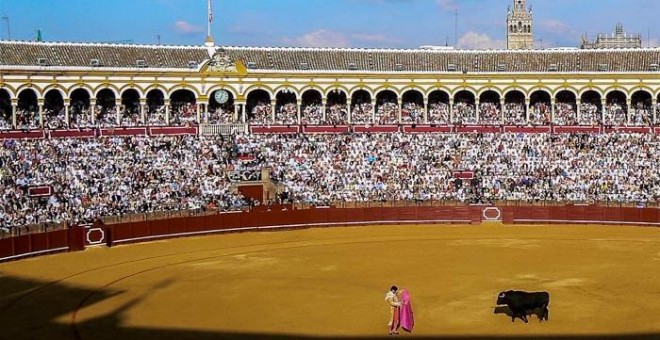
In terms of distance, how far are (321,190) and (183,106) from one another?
51.9ft

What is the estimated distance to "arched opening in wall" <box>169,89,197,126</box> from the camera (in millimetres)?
55438

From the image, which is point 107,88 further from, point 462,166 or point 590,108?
point 590,108

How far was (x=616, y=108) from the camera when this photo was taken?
56844 mm

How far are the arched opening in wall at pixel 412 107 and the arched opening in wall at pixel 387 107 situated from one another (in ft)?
1.73

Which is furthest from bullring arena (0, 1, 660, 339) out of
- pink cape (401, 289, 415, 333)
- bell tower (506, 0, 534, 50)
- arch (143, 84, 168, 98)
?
bell tower (506, 0, 534, 50)

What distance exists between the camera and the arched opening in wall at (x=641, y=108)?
55.7 m

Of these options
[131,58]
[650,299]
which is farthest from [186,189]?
[650,299]

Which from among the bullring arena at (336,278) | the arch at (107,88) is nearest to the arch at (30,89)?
the arch at (107,88)

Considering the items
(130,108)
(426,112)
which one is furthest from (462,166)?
(130,108)

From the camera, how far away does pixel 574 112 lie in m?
57.3

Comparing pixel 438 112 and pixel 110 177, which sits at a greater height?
pixel 438 112

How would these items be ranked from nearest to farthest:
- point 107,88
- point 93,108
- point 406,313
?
1. point 406,313
2. point 93,108
3. point 107,88

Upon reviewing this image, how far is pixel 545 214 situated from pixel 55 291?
2465 centimetres

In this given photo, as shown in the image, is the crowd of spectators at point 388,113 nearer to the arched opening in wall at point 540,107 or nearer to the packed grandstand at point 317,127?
the packed grandstand at point 317,127
